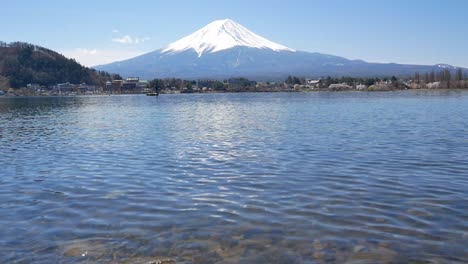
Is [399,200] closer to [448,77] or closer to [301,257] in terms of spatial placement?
[301,257]

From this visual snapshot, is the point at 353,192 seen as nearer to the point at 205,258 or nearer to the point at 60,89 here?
the point at 205,258

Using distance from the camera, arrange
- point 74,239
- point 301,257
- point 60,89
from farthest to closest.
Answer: point 60,89, point 74,239, point 301,257

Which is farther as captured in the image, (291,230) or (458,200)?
(458,200)

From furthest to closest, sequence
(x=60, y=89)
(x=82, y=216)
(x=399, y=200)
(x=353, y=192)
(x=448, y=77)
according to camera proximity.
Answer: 1. (x=60, y=89)
2. (x=448, y=77)
3. (x=353, y=192)
4. (x=399, y=200)
5. (x=82, y=216)

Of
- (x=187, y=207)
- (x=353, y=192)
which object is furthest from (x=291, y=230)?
(x=353, y=192)

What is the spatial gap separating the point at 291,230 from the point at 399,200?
3431 millimetres

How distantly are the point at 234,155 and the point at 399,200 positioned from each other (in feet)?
28.9

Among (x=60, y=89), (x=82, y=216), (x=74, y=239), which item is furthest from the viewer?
(x=60, y=89)

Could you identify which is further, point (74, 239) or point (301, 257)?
point (74, 239)

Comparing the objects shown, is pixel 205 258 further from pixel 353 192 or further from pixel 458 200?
pixel 458 200

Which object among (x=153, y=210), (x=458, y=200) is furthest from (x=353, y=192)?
(x=153, y=210)

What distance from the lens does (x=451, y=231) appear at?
8.29 meters

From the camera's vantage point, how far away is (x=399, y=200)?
10570 mm

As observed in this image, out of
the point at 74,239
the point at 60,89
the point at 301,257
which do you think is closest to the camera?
the point at 301,257
